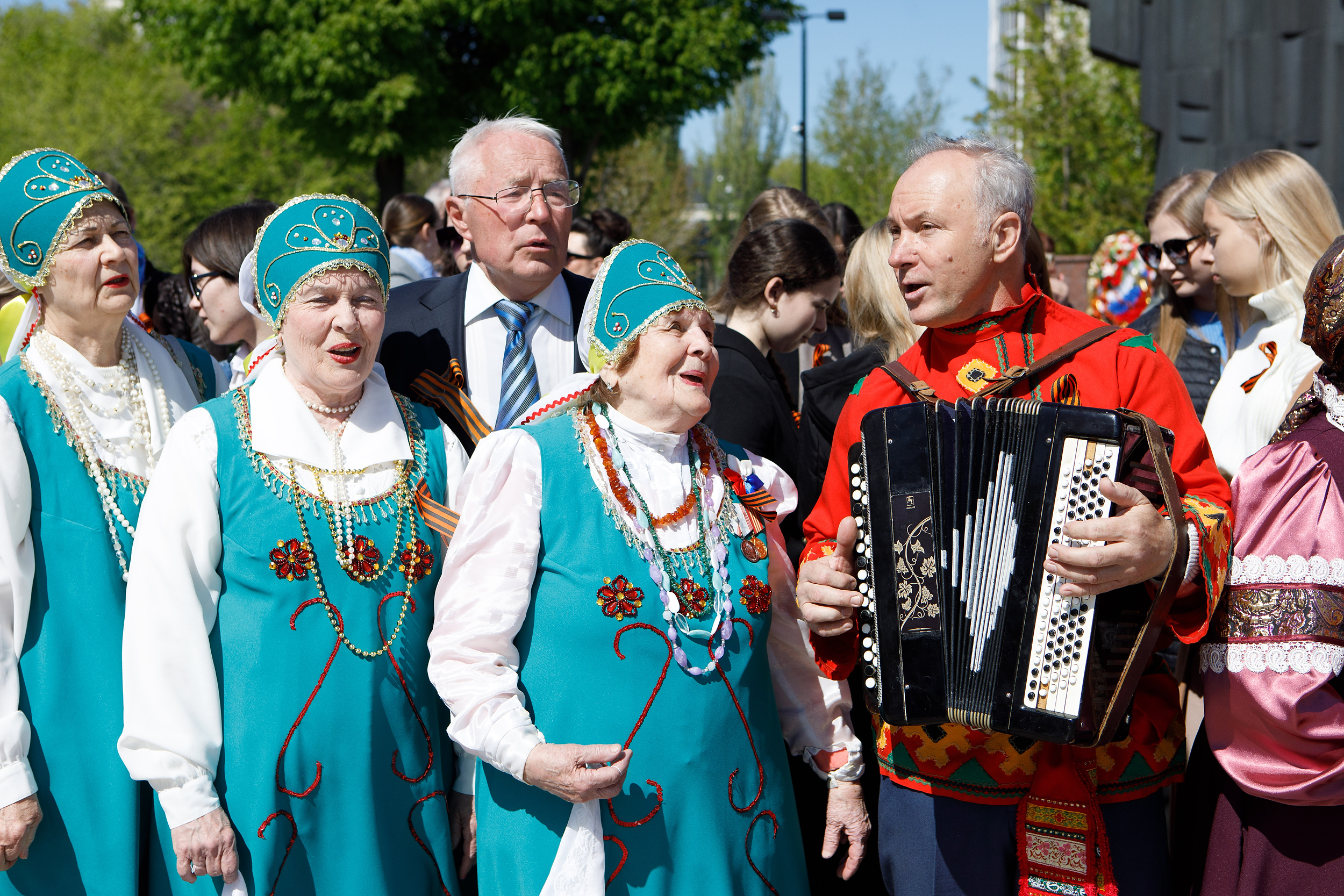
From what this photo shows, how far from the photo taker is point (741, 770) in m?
2.63

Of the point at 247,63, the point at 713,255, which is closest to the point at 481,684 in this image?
the point at 247,63

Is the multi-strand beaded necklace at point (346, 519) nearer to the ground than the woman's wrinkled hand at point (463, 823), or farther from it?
farther from it

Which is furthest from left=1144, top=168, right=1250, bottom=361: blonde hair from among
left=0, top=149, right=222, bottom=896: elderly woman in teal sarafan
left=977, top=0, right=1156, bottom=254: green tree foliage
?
left=977, top=0, right=1156, bottom=254: green tree foliage

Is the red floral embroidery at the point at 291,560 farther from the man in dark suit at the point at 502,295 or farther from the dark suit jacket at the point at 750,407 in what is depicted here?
the dark suit jacket at the point at 750,407

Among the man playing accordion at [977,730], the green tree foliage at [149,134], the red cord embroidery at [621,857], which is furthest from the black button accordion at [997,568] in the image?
the green tree foliage at [149,134]

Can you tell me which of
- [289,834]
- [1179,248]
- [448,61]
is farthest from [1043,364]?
[448,61]

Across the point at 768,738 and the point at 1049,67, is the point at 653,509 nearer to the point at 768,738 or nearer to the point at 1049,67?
the point at 768,738

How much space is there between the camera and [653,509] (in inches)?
106

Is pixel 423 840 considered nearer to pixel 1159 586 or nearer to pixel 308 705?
pixel 308 705

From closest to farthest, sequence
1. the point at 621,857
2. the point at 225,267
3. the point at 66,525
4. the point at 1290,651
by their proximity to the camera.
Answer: the point at 1290,651 → the point at 621,857 → the point at 66,525 → the point at 225,267

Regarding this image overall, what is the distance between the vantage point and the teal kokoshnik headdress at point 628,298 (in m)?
2.66

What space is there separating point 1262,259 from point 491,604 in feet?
9.81

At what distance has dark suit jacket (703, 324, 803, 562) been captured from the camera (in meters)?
3.70

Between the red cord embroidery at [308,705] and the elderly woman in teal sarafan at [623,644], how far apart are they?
0.29 m
